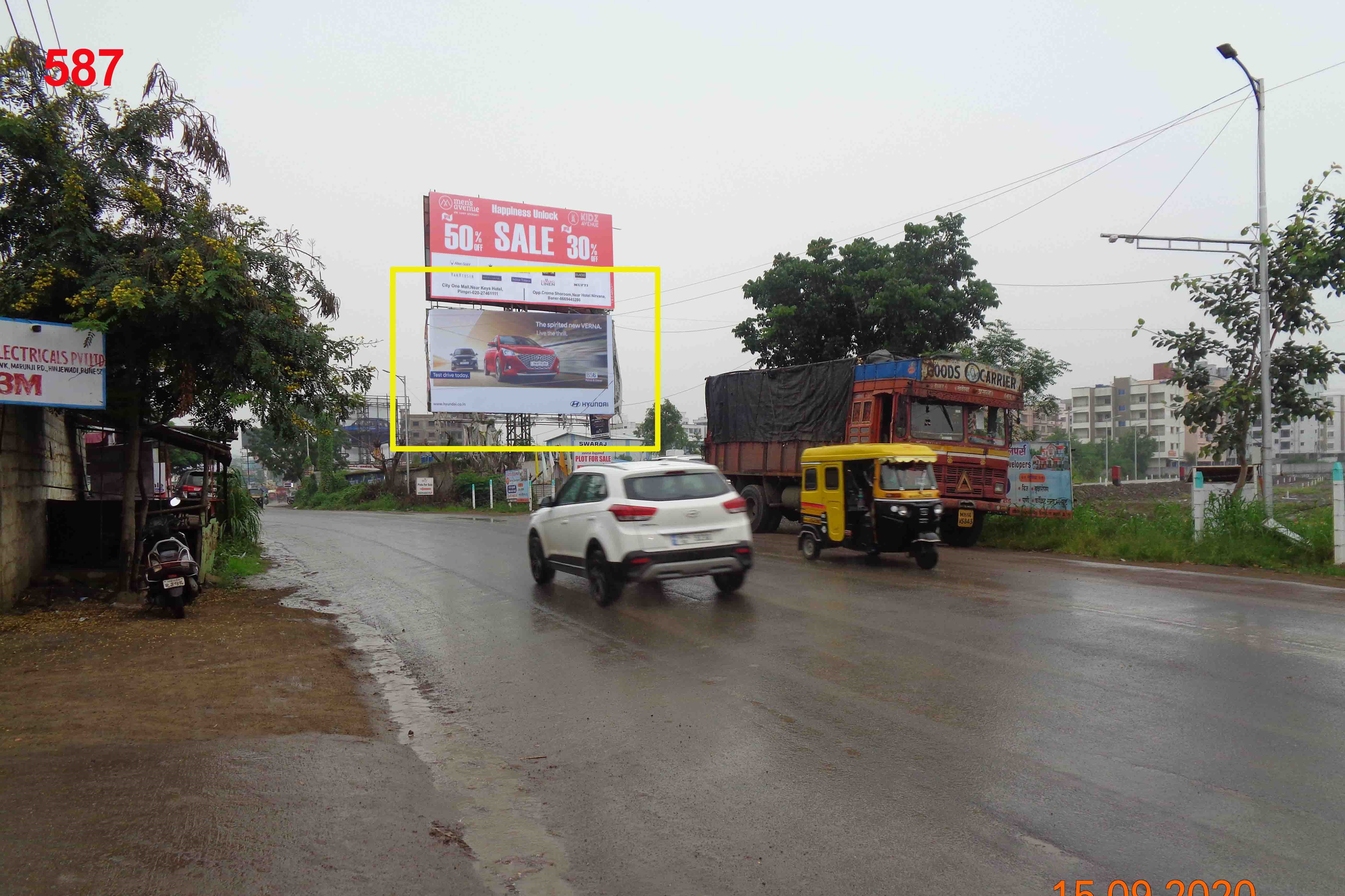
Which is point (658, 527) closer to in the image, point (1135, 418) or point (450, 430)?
point (450, 430)

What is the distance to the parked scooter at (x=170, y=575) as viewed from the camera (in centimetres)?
994

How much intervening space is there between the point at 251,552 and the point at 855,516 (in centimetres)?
1247

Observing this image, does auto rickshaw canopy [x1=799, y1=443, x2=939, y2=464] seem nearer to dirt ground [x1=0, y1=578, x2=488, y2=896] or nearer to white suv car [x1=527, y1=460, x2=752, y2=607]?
white suv car [x1=527, y1=460, x2=752, y2=607]

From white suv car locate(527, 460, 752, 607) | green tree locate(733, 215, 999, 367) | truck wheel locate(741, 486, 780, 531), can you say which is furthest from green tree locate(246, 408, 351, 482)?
white suv car locate(527, 460, 752, 607)

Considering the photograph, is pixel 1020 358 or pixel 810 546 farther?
pixel 1020 358

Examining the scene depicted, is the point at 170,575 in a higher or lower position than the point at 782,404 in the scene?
lower

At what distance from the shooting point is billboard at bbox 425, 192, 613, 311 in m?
33.7

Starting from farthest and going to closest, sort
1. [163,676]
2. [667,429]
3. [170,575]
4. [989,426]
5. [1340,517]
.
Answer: [667,429], [989,426], [1340,517], [170,575], [163,676]

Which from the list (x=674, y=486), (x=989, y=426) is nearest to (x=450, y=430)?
(x=989, y=426)

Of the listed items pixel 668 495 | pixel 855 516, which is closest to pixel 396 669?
pixel 668 495

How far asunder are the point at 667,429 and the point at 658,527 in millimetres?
66281

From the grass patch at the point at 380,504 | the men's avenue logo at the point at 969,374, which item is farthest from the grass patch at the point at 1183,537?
the grass patch at the point at 380,504

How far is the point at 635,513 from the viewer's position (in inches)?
400

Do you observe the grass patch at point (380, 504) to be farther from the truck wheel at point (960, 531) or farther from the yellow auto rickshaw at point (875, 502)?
the yellow auto rickshaw at point (875, 502)
